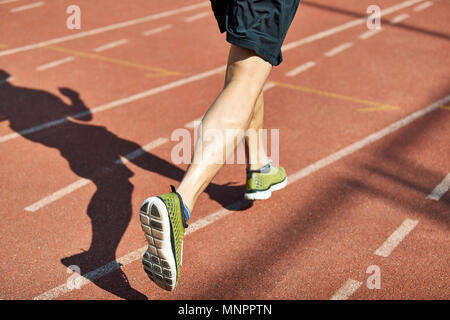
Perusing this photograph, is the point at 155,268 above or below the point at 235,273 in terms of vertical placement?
above

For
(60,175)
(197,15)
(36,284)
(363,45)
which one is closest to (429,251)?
(36,284)

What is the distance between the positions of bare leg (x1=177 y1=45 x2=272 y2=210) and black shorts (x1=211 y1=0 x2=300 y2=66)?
0.08m

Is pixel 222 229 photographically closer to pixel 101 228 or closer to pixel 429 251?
pixel 101 228

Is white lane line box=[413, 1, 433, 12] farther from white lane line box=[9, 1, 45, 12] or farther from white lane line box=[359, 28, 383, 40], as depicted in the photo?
white lane line box=[9, 1, 45, 12]

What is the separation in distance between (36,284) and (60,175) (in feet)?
5.15

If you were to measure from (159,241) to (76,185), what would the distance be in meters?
2.07

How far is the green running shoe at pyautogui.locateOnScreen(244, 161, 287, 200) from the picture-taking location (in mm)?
Answer: 4285

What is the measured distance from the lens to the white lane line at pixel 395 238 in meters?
3.80

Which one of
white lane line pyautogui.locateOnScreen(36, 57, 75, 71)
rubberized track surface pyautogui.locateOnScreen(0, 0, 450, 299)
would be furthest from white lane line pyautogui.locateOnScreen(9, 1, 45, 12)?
white lane line pyautogui.locateOnScreen(36, 57, 75, 71)

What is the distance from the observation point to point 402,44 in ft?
29.3

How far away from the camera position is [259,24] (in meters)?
3.00

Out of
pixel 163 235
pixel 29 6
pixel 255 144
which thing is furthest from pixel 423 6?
pixel 163 235

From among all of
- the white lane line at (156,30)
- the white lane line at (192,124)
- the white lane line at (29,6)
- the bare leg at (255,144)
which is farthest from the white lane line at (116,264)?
the white lane line at (29,6)

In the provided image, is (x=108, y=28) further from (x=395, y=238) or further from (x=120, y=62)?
(x=395, y=238)
